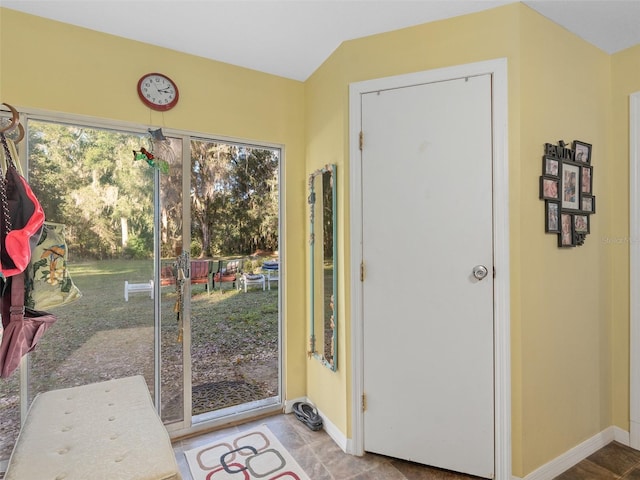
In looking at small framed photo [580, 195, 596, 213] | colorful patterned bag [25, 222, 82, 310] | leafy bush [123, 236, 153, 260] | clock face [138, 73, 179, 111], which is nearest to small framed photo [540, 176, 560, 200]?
small framed photo [580, 195, 596, 213]

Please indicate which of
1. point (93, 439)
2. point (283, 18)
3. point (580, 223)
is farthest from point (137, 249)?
point (580, 223)

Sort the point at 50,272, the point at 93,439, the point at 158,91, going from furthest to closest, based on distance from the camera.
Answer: the point at 158,91, the point at 50,272, the point at 93,439

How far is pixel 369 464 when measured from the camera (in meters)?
1.87

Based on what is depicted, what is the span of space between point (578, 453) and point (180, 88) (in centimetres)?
322

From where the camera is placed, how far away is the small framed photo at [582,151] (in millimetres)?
1870

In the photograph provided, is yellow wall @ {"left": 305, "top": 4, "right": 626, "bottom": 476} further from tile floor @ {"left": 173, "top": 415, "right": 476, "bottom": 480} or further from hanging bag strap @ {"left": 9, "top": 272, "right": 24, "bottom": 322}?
hanging bag strap @ {"left": 9, "top": 272, "right": 24, "bottom": 322}

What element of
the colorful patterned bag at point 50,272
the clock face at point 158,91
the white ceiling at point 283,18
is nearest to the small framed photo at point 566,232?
the white ceiling at point 283,18

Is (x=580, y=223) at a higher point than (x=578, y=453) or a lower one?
higher

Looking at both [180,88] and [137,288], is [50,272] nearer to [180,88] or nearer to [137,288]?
[137,288]

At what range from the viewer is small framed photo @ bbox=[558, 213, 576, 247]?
5.88ft

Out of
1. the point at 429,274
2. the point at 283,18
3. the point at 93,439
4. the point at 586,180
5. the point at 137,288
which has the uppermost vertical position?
the point at 283,18

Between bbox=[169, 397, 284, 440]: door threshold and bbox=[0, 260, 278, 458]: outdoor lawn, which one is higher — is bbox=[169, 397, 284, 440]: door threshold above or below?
below

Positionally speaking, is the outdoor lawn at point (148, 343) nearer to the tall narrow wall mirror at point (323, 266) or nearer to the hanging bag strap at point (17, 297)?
the tall narrow wall mirror at point (323, 266)

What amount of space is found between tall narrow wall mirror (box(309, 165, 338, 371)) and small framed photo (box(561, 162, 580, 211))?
127 cm
